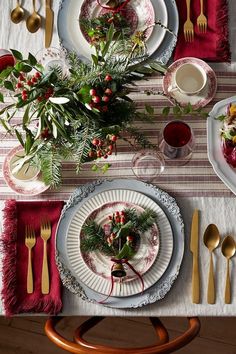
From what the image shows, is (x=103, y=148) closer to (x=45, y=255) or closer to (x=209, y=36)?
(x=45, y=255)

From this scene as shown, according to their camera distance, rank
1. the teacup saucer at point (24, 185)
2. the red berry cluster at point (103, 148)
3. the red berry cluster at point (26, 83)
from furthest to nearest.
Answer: the teacup saucer at point (24, 185) < the red berry cluster at point (103, 148) < the red berry cluster at point (26, 83)

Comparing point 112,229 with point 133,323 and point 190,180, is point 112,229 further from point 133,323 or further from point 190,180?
point 133,323

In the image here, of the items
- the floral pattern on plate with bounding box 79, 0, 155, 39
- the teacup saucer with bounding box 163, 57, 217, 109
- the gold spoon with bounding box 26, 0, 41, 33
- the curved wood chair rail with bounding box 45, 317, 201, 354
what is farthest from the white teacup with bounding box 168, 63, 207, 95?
the curved wood chair rail with bounding box 45, 317, 201, 354

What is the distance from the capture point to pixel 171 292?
1227 mm

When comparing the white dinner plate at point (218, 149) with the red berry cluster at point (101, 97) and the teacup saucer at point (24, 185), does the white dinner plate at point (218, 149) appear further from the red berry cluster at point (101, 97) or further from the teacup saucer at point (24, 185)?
the teacup saucer at point (24, 185)

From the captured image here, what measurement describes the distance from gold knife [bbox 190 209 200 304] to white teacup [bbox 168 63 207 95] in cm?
27

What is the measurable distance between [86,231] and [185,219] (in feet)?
0.71

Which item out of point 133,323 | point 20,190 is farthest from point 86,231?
point 133,323

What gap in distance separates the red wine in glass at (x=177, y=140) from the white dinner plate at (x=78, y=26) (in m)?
0.19

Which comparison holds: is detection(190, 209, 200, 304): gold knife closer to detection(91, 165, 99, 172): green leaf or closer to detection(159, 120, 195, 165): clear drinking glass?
detection(159, 120, 195, 165): clear drinking glass

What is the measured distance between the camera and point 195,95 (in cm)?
128

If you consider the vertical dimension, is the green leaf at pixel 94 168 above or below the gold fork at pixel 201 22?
below

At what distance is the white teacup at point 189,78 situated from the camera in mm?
1287

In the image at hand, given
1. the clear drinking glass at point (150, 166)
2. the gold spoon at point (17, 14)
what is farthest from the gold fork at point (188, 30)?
the gold spoon at point (17, 14)
